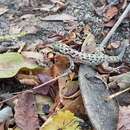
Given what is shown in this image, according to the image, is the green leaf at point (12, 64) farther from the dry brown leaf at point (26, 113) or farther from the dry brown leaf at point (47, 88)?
the dry brown leaf at point (26, 113)

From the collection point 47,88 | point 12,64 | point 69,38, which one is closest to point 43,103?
point 47,88

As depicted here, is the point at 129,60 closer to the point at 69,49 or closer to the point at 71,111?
the point at 69,49

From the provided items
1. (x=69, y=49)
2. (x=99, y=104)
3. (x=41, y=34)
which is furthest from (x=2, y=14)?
(x=99, y=104)

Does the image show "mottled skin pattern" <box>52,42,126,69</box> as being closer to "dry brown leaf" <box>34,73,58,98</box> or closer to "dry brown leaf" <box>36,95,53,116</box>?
"dry brown leaf" <box>34,73,58,98</box>

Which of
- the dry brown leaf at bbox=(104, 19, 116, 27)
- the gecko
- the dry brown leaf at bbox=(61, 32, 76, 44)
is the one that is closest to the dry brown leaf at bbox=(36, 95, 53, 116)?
the gecko

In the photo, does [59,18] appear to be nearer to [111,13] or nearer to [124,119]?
[111,13]

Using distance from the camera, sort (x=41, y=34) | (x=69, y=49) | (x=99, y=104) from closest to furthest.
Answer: (x=99, y=104) → (x=69, y=49) → (x=41, y=34)

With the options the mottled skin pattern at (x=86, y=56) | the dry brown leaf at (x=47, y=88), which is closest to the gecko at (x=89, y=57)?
the mottled skin pattern at (x=86, y=56)
